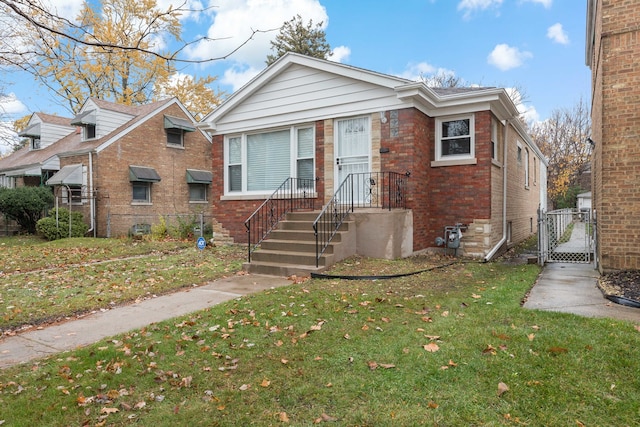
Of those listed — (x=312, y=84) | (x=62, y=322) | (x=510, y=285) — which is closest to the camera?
(x=62, y=322)

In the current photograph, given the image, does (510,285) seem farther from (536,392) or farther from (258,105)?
(258,105)

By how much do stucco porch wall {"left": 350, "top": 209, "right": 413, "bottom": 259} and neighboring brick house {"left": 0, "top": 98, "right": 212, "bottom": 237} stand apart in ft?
37.5

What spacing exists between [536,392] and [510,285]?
153 inches

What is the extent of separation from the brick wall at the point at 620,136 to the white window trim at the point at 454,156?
310cm

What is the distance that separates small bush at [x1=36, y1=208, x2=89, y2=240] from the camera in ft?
51.3

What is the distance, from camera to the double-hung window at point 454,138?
10.2 meters

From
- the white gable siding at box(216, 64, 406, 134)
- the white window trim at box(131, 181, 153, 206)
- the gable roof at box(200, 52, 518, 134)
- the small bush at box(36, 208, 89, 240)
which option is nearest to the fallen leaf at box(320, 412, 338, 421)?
the gable roof at box(200, 52, 518, 134)

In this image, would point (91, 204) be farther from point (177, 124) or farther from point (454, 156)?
point (454, 156)

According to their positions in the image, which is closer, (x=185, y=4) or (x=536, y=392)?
(x=536, y=392)

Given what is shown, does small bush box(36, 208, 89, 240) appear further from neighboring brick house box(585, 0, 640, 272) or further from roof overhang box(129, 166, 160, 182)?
neighboring brick house box(585, 0, 640, 272)

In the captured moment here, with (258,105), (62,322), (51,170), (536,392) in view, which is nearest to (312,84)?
(258,105)

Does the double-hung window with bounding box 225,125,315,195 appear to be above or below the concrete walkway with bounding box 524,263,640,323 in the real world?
above

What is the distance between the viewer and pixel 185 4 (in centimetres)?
426

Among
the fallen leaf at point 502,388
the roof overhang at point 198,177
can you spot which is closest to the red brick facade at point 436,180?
the fallen leaf at point 502,388
